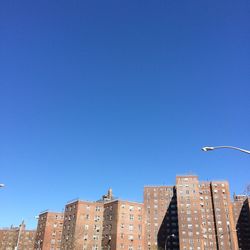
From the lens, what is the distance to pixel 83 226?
95688 millimetres

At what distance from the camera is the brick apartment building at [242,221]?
451 ft

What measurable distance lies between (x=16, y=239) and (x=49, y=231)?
64.6 m

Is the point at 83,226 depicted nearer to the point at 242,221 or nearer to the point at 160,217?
the point at 160,217

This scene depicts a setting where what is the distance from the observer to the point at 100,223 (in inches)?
3907

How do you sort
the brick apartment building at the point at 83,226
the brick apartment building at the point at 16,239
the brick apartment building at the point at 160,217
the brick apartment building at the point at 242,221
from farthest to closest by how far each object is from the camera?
the brick apartment building at the point at 16,239 < the brick apartment building at the point at 242,221 < the brick apartment building at the point at 160,217 < the brick apartment building at the point at 83,226

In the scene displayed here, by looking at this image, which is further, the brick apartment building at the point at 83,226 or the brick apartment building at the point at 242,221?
the brick apartment building at the point at 242,221

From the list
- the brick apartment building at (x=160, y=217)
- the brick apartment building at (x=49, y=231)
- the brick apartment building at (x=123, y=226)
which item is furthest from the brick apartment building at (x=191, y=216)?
the brick apartment building at (x=49, y=231)

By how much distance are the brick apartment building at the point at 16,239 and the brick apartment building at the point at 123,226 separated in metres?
82.7

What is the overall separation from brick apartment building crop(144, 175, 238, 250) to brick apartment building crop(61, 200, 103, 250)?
30.2 m

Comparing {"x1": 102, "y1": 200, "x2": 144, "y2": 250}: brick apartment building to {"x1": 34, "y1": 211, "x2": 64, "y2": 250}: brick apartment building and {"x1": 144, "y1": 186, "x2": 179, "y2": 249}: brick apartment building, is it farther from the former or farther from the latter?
{"x1": 144, "y1": 186, "x2": 179, "y2": 249}: brick apartment building

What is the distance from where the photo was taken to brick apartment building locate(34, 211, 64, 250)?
108 metres

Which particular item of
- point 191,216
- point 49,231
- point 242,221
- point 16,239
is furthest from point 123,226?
point 16,239

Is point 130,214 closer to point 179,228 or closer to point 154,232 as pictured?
point 179,228

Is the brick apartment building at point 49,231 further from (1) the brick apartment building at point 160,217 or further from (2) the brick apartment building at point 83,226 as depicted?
(1) the brick apartment building at point 160,217
